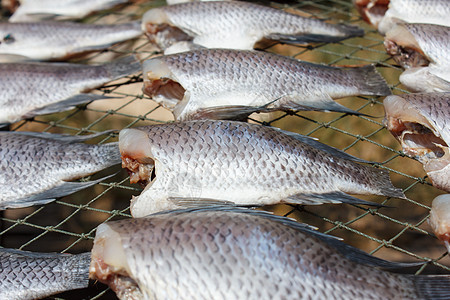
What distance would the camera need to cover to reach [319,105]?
2748 mm

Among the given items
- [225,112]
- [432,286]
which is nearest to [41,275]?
[225,112]

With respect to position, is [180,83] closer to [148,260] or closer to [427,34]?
[148,260]

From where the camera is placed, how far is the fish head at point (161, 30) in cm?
340

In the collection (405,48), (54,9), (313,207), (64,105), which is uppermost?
(54,9)

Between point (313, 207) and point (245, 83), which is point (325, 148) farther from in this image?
Result: point (313, 207)

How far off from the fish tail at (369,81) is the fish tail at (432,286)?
4.44 ft

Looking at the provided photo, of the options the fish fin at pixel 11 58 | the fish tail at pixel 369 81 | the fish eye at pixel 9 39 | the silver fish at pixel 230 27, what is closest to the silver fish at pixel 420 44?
the fish tail at pixel 369 81

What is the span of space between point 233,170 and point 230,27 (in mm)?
1417

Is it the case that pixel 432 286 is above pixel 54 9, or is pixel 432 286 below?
below

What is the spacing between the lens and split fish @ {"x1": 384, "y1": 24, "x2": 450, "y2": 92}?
8.98 feet

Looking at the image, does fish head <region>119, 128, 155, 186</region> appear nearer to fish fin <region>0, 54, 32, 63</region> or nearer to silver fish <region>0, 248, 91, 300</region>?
silver fish <region>0, 248, 91, 300</region>

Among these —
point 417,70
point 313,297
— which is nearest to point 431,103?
point 417,70

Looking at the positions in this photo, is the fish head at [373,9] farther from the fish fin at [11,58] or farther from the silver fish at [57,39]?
the fish fin at [11,58]

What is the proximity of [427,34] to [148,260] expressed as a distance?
211 centimetres
